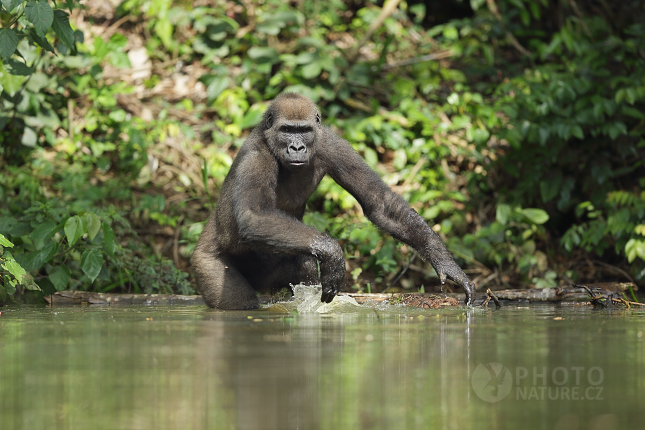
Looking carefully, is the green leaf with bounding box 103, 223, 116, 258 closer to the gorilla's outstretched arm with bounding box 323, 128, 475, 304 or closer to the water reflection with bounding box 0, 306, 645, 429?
the water reflection with bounding box 0, 306, 645, 429

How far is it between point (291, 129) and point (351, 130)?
4.65 metres

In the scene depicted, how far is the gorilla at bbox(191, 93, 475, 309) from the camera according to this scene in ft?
20.5

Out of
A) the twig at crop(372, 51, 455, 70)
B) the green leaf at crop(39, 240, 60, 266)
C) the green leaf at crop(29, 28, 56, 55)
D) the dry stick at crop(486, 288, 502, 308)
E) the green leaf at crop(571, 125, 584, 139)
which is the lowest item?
the dry stick at crop(486, 288, 502, 308)

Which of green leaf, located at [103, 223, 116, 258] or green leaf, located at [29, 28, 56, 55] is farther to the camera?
green leaf, located at [103, 223, 116, 258]

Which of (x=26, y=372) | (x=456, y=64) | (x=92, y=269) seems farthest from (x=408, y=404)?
(x=456, y=64)

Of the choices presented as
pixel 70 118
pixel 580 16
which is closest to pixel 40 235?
pixel 70 118

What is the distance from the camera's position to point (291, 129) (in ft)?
22.4

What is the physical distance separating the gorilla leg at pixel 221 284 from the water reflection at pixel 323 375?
1.58 m

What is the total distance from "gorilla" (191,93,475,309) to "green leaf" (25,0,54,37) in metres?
1.97

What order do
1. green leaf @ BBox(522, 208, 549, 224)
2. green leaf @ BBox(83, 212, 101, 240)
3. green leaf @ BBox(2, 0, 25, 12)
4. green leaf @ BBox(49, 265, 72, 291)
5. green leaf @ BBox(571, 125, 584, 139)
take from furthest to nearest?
green leaf @ BBox(522, 208, 549, 224) < green leaf @ BBox(571, 125, 584, 139) < green leaf @ BBox(49, 265, 72, 291) < green leaf @ BBox(83, 212, 101, 240) < green leaf @ BBox(2, 0, 25, 12)

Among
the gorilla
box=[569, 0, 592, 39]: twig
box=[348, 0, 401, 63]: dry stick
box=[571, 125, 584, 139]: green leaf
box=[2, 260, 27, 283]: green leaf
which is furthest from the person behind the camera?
box=[348, 0, 401, 63]: dry stick

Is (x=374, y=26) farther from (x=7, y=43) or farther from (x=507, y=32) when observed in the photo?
(x=7, y=43)

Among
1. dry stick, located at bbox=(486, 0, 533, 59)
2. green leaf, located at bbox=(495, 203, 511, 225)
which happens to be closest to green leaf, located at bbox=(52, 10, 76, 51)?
green leaf, located at bbox=(495, 203, 511, 225)

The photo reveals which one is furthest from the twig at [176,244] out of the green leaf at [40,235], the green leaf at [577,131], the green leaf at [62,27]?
the green leaf at [577,131]
